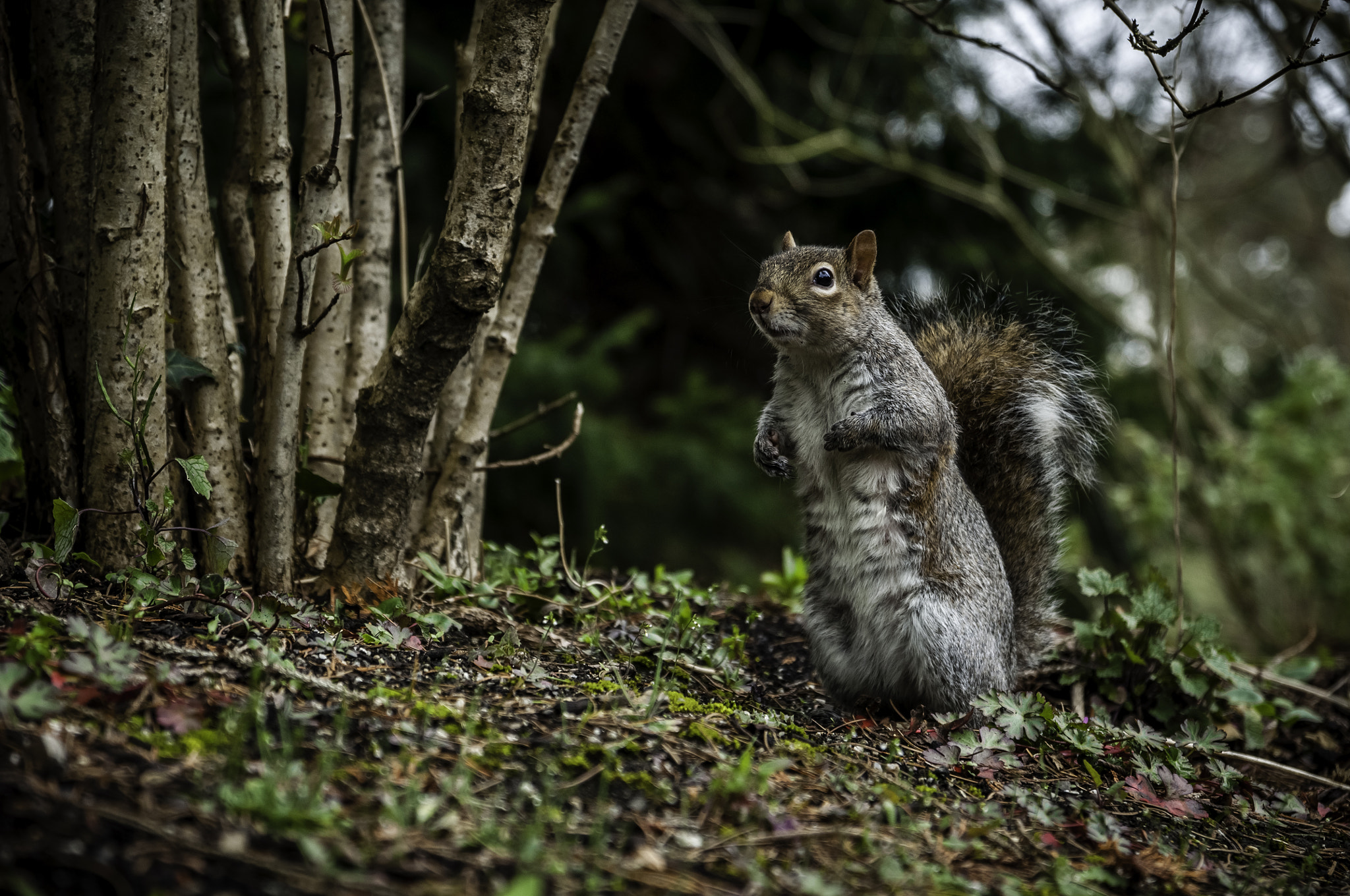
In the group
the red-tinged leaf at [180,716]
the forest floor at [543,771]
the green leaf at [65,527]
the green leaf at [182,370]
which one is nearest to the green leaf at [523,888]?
the forest floor at [543,771]

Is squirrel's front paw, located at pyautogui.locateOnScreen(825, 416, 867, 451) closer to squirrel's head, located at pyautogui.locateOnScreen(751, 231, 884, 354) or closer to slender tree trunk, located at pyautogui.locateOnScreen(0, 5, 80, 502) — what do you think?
squirrel's head, located at pyautogui.locateOnScreen(751, 231, 884, 354)

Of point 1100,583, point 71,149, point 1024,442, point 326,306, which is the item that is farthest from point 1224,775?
point 71,149

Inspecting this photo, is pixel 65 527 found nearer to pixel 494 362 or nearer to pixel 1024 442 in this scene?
pixel 494 362

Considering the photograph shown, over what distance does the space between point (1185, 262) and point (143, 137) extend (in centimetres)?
697

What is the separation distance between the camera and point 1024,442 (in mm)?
2803

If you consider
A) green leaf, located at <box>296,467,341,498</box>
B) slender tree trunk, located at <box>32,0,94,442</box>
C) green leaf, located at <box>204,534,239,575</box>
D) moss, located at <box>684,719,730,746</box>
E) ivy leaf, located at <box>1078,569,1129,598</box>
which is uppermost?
slender tree trunk, located at <box>32,0,94,442</box>

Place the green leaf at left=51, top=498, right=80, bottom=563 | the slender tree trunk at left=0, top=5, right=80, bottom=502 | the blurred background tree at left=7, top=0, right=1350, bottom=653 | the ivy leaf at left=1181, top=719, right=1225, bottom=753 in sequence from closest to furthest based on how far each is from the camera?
the green leaf at left=51, top=498, right=80, bottom=563 → the slender tree trunk at left=0, top=5, right=80, bottom=502 → the ivy leaf at left=1181, top=719, right=1225, bottom=753 → the blurred background tree at left=7, top=0, right=1350, bottom=653

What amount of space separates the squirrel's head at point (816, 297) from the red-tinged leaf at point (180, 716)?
166 centimetres

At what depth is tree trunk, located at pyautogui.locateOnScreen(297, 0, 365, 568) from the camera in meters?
2.41

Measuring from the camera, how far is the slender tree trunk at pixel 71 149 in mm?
2146

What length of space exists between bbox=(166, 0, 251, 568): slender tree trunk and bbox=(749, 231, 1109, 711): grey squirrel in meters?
1.37

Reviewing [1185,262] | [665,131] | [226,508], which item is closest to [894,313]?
[226,508]

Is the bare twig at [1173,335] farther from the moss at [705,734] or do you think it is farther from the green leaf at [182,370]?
the green leaf at [182,370]

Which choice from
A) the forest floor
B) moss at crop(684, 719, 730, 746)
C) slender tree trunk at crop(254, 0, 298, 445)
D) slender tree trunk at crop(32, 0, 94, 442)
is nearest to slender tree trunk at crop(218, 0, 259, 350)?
slender tree trunk at crop(254, 0, 298, 445)
